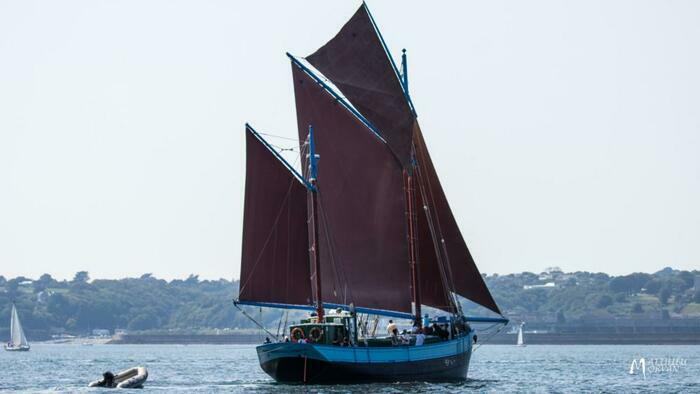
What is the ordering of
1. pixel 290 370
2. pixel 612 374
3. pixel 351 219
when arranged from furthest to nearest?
1. pixel 612 374
2. pixel 351 219
3. pixel 290 370

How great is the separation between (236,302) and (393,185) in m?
11.5

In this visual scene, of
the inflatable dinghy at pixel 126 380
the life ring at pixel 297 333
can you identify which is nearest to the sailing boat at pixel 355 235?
the life ring at pixel 297 333

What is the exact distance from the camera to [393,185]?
7775 centimetres

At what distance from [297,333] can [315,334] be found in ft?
3.12

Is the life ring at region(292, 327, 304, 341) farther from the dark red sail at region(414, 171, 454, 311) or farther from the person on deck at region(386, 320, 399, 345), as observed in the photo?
the dark red sail at region(414, 171, 454, 311)

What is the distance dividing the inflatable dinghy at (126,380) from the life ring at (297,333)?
11163 millimetres

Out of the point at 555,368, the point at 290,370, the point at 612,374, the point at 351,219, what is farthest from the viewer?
the point at 555,368

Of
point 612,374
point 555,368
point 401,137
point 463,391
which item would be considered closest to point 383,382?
point 463,391

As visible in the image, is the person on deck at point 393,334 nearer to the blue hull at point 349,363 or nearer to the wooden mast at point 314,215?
the blue hull at point 349,363

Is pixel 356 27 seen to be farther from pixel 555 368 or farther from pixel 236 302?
pixel 555 368

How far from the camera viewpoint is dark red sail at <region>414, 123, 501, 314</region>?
79188 millimetres

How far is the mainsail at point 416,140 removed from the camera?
78.6m

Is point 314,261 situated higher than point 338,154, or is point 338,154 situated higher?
point 338,154

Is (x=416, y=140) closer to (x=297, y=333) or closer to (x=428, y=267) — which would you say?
(x=428, y=267)
